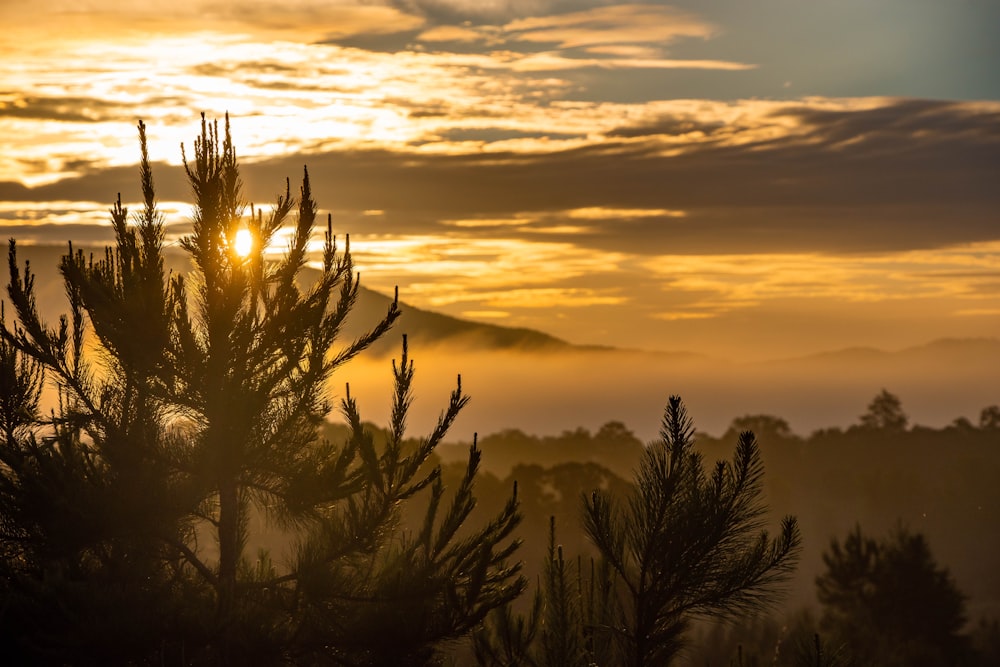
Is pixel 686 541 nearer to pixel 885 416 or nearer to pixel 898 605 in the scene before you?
pixel 898 605

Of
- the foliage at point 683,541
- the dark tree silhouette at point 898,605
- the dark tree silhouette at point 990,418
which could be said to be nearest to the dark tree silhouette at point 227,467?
the foliage at point 683,541

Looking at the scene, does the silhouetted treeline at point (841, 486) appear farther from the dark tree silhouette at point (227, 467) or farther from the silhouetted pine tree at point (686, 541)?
the silhouetted pine tree at point (686, 541)

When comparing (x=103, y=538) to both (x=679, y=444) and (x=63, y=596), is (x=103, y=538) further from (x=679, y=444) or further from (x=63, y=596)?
(x=679, y=444)

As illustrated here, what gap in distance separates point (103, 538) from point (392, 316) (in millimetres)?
4001

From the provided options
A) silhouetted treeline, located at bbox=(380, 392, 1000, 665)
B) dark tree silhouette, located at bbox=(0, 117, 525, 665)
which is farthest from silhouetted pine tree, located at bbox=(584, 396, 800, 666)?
silhouetted treeline, located at bbox=(380, 392, 1000, 665)

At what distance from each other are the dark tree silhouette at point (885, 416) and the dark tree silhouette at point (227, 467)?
116 m

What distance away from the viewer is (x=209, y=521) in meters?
12.1

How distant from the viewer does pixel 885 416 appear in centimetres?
12144

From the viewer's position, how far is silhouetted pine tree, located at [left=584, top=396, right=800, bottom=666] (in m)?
10.0

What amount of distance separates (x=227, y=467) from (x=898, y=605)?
119 feet

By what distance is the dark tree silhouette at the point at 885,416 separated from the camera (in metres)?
120

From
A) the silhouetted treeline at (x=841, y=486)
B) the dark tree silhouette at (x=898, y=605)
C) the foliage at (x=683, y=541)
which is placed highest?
the foliage at (x=683, y=541)

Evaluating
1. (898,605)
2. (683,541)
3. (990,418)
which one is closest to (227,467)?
(683,541)

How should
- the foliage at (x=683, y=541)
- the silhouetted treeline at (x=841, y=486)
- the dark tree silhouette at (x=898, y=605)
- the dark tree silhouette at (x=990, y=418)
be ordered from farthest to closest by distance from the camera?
1. the dark tree silhouette at (x=990, y=418)
2. the silhouetted treeline at (x=841, y=486)
3. the dark tree silhouette at (x=898, y=605)
4. the foliage at (x=683, y=541)
